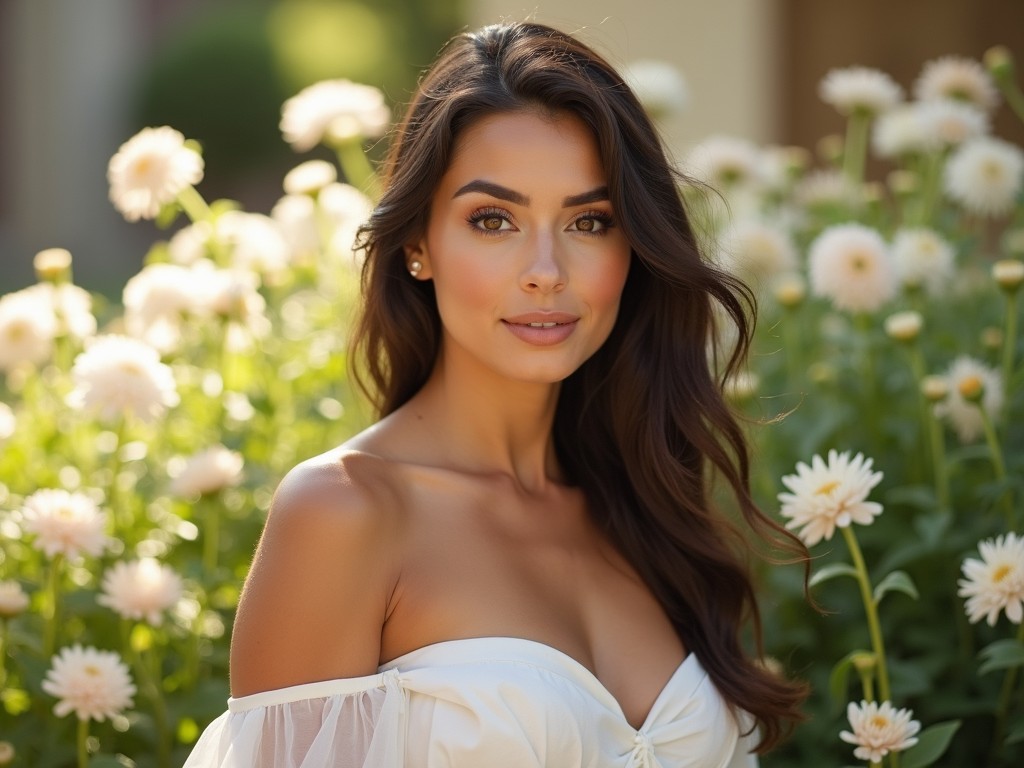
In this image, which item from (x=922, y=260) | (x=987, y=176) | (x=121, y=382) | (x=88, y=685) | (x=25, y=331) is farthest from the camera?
(x=987, y=176)

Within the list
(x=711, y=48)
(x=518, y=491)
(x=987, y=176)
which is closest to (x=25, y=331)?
(x=518, y=491)

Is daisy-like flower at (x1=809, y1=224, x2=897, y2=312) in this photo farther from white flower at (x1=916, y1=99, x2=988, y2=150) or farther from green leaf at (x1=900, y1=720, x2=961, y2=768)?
green leaf at (x1=900, y1=720, x2=961, y2=768)

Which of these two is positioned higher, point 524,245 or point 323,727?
point 524,245

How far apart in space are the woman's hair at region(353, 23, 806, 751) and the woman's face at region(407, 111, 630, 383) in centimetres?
3

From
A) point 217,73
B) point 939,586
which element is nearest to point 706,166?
point 939,586

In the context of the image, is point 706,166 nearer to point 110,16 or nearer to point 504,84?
point 504,84

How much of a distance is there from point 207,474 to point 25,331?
0.58 m

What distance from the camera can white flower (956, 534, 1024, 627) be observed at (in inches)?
80.9

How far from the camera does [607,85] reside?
2174 mm

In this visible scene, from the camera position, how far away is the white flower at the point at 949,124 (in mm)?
3203

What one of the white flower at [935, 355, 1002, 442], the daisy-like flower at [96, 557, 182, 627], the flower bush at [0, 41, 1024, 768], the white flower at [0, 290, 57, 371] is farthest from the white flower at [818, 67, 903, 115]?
the daisy-like flower at [96, 557, 182, 627]

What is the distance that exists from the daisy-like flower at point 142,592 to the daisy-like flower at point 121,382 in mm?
297

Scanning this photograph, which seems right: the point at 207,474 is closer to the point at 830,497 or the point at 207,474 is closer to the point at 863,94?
the point at 830,497

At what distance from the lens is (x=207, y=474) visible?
2.43 meters
